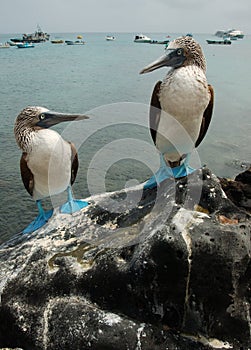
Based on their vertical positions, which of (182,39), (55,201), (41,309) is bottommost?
(55,201)

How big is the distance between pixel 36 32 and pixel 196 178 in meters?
95.1

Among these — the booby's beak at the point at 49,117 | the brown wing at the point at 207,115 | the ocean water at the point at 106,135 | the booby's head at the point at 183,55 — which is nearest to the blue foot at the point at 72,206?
the booby's beak at the point at 49,117

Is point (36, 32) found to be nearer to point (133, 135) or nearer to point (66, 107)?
point (66, 107)

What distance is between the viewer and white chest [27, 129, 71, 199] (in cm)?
469

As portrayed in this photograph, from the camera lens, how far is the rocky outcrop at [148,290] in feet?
9.48

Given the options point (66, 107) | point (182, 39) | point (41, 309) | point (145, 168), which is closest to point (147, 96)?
point (66, 107)

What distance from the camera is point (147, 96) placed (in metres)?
23.8

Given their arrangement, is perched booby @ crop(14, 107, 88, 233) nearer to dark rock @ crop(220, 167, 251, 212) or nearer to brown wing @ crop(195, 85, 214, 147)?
brown wing @ crop(195, 85, 214, 147)

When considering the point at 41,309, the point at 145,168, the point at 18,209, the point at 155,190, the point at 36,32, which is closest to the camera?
the point at 41,309

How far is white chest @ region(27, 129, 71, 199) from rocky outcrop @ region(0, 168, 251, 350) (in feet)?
4.83

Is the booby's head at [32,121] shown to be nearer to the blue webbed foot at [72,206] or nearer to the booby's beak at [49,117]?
the booby's beak at [49,117]

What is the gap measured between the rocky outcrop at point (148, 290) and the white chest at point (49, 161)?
1472 millimetres

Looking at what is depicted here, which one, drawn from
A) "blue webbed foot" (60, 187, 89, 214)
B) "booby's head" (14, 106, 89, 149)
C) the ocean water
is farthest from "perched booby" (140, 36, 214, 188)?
the ocean water

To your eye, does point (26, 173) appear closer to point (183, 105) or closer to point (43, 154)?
point (43, 154)
